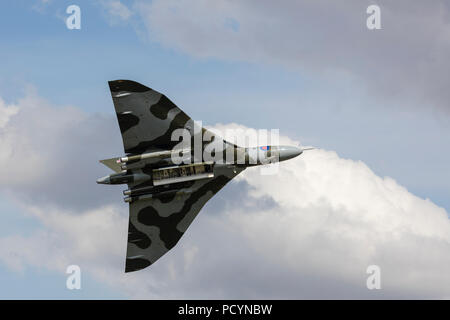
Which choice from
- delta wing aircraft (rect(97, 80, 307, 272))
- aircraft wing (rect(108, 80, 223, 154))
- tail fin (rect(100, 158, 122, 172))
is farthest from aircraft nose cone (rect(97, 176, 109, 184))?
aircraft wing (rect(108, 80, 223, 154))

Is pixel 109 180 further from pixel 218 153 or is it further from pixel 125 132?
pixel 218 153

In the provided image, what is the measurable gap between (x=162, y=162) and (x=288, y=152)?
1036 centimetres

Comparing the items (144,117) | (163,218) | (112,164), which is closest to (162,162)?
(144,117)

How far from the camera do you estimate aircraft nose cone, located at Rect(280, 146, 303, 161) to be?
6044cm

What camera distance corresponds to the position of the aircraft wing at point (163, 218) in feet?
203

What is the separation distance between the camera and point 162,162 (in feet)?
194

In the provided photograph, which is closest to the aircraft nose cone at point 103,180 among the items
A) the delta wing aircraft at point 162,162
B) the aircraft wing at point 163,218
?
the delta wing aircraft at point 162,162

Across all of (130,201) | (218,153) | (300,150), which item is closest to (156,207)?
(130,201)

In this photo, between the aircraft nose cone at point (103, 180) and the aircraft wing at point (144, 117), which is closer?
the aircraft wing at point (144, 117)

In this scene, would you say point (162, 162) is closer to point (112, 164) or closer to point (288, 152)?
point (112, 164)

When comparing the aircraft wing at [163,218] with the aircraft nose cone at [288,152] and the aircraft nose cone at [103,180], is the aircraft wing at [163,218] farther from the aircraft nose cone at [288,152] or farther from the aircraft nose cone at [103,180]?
the aircraft nose cone at [103,180]

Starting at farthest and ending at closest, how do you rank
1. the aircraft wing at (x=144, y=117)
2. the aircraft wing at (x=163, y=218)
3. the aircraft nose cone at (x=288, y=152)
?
1. the aircraft wing at (x=163, y=218)
2. the aircraft nose cone at (x=288, y=152)
3. the aircraft wing at (x=144, y=117)

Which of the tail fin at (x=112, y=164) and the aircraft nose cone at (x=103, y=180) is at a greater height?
the tail fin at (x=112, y=164)

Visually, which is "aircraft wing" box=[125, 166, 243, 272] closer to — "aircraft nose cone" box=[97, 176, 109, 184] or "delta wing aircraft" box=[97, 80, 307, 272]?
"delta wing aircraft" box=[97, 80, 307, 272]
